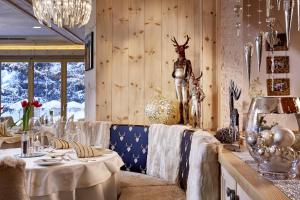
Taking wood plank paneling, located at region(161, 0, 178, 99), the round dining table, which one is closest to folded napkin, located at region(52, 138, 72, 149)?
the round dining table

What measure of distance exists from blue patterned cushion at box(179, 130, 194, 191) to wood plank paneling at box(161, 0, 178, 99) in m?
1.26

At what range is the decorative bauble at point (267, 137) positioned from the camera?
1.55m

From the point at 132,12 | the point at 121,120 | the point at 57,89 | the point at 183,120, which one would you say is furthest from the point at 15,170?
the point at 57,89

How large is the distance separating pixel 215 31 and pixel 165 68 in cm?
68

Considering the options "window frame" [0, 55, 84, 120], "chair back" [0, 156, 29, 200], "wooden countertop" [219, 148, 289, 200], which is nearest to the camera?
"wooden countertop" [219, 148, 289, 200]

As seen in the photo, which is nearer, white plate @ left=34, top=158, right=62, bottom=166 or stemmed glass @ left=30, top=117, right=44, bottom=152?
white plate @ left=34, top=158, right=62, bottom=166

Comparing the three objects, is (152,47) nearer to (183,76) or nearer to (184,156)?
(183,76)

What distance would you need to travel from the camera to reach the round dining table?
7.93 feet

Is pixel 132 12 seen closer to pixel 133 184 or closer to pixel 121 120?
pixel 121 120

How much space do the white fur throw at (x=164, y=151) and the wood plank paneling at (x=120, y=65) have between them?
687mm

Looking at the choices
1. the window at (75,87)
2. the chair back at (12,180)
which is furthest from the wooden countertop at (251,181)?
the window at (75,87)

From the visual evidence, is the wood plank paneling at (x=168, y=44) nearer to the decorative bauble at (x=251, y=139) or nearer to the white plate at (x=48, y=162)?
the white plate at (x=48, y=162)

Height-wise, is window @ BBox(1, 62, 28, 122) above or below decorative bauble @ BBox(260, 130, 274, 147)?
above

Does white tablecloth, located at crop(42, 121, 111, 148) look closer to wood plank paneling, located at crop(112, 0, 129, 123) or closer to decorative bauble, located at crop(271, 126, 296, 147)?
wood plank paneling, located at crop(112, 0, 129, 123)
